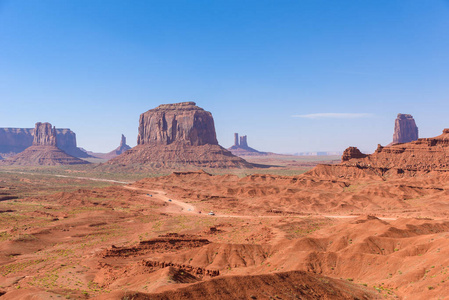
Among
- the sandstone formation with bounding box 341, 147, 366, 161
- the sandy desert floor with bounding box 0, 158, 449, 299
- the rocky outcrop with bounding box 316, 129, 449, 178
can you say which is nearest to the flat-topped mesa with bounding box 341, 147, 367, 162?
the sandstone formation with bounding box 341, 147, 366, 161

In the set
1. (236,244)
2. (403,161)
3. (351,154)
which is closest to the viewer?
(236,244)

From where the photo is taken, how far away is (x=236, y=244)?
169 ft

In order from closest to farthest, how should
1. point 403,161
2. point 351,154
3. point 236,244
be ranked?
point 236,244, point 403,161, point 351,154

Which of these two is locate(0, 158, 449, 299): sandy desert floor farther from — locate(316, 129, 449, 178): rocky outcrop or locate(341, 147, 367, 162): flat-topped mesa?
locate(341, 147, 367, 162): flat-topped mesa

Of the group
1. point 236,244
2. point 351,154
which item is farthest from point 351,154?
point 236,244

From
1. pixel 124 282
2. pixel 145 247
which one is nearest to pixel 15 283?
pixel 124 282

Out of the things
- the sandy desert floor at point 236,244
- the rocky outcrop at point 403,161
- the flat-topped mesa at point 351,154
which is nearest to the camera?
the sandy desert floor at point 236,244

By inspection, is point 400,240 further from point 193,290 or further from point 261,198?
point 261,198

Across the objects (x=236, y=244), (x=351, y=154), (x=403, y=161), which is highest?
(x=351, y=154)

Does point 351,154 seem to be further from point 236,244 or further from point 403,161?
point 236,244

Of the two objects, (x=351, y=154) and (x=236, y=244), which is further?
(x=351, y=154)

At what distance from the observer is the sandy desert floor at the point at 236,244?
33.2m

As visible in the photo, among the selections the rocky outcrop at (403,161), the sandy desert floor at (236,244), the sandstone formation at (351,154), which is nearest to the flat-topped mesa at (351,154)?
the sandstone formation at (351,154)

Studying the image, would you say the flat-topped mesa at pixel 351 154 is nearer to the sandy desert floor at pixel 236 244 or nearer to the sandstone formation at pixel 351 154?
the sandstone formation at pixel 351 154
